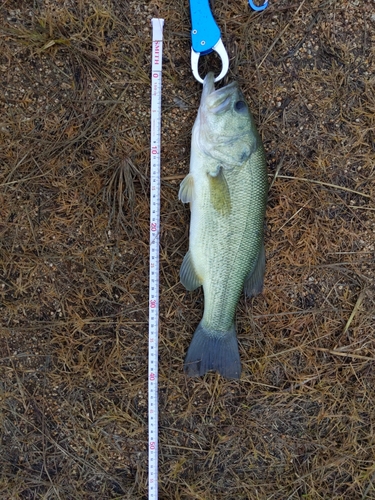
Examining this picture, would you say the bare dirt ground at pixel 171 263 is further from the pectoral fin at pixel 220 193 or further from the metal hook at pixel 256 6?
the pectoral fin at pixel 220 193

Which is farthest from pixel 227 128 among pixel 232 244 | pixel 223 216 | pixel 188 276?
pixel 188 276

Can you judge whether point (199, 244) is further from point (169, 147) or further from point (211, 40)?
point (211, 40)

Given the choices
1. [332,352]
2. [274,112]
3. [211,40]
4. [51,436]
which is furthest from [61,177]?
[332,352]

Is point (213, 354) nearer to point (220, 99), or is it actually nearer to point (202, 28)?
point (220, 99)

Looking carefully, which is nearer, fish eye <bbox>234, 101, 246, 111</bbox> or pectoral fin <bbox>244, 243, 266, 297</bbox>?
fish eye <bbox>234, 101, 246, 111</bbox>

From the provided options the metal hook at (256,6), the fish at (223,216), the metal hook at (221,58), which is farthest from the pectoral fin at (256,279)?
the metal hook at (256,6)

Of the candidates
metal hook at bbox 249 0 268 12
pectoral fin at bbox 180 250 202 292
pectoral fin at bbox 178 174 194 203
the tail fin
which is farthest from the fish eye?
the tail fin

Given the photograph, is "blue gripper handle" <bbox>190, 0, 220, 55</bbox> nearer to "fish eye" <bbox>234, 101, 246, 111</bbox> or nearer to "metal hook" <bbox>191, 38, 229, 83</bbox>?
"metal hook" <bbox>191, 38, 229, 83</bbox>
